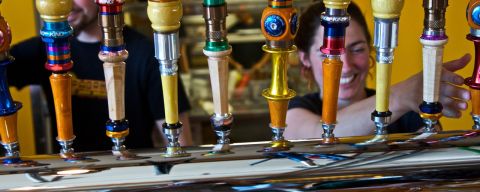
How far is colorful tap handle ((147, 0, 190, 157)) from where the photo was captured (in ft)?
2.13

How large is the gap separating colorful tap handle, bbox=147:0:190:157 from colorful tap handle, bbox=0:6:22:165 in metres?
0.14

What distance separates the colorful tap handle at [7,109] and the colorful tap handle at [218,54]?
0.19m

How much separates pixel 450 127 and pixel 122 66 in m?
1.07

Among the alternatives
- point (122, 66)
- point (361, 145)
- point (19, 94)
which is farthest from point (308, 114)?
point (19, 94)

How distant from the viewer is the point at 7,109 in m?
0.71

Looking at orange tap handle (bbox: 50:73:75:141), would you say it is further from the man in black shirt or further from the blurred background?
the blurred background

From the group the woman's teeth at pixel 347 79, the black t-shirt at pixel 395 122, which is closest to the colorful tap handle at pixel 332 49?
the black t-shirt at pixel 395 122

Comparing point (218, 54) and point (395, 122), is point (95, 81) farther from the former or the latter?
point (218, 54)

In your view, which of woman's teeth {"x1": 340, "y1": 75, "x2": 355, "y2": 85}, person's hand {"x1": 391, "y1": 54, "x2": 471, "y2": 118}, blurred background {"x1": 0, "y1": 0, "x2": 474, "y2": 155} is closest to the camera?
person's hand {"x1": 391, "y1": 54, "x2": 471, "y2": 118}

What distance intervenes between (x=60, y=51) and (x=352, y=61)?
84 centimetres

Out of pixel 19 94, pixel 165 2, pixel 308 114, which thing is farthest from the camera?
pixel 19 94

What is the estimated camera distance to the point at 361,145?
2.46ft

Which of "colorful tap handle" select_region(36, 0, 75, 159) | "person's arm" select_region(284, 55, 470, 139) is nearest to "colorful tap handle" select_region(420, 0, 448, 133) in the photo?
"person's arm" select_region(284, 55, 470, 139)

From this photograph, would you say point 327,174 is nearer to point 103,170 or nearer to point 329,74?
point 329,74
